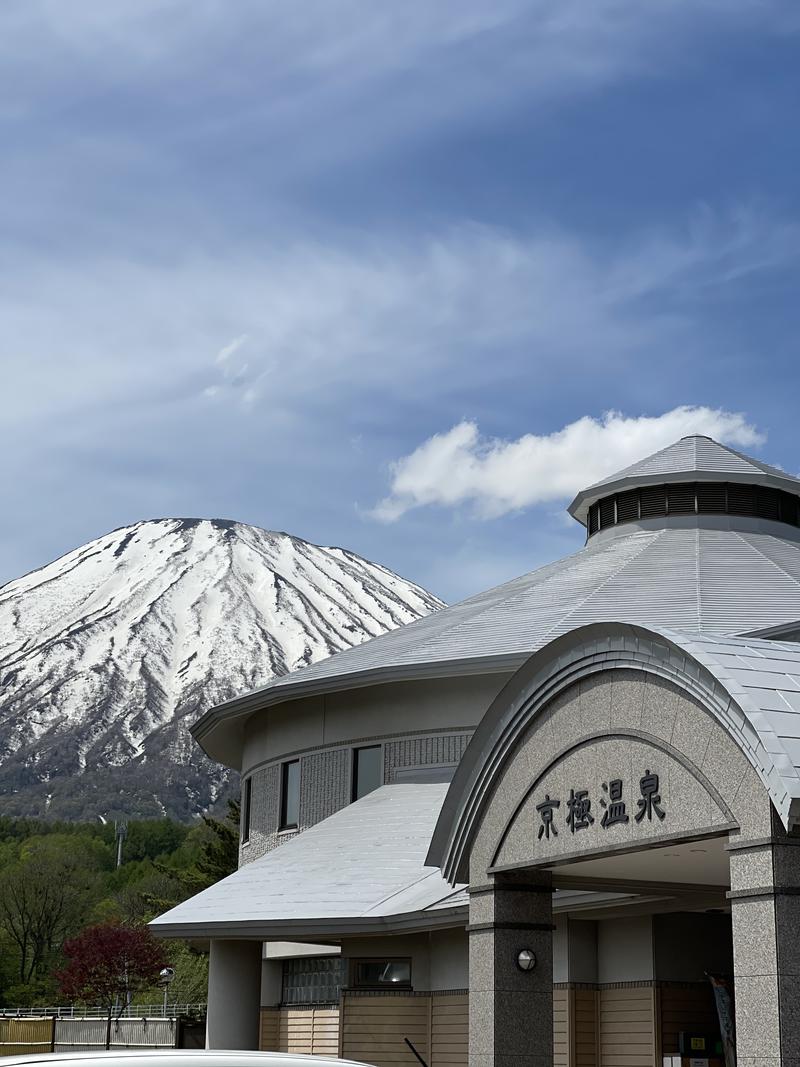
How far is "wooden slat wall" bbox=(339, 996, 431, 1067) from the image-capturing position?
22750mm

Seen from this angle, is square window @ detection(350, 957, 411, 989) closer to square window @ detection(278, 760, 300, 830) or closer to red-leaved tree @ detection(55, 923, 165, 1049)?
square window @ detection(278, 760, 300, 830)

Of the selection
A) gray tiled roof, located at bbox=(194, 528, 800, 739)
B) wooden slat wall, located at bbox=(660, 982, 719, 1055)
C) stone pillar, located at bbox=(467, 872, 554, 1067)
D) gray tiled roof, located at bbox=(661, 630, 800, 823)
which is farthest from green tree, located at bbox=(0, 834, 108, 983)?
gray tiled roof, located at bbox=(661, 630, 800, 823)

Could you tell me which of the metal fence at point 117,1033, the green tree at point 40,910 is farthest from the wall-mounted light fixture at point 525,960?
the green tree at point 40,910

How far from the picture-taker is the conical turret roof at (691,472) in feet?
109

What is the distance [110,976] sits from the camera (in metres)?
64.8

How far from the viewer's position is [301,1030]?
25.5 metres

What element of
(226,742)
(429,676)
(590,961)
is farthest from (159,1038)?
(590,961)

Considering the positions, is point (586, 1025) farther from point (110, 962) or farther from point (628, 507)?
point (110, 962)

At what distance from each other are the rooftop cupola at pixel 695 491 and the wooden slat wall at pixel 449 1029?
1437 cm

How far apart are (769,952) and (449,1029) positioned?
13.1 m


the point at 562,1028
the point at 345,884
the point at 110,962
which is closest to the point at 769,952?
the point at 562,1028

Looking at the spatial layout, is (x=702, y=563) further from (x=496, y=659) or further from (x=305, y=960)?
(x=305, y=960)

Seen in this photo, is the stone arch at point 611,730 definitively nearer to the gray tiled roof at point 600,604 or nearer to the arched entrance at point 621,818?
the arched entrance at point 621,818

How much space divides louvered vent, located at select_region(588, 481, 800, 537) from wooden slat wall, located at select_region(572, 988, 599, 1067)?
15.6 metres
